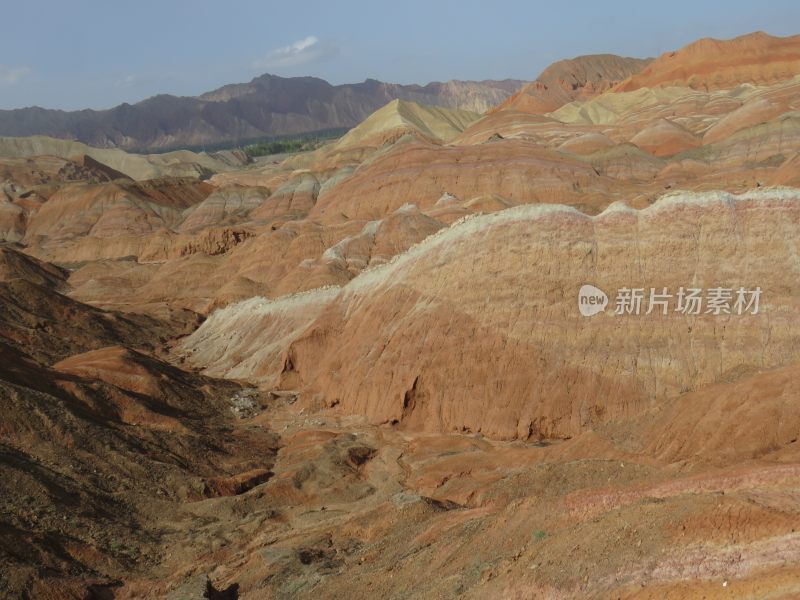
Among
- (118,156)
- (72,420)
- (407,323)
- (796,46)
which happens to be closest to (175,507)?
(72,420)

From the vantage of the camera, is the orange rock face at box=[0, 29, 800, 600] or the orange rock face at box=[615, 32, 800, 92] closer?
the orange rock face at box=[0, 29, 800, 600]

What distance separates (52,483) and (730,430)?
698 inches

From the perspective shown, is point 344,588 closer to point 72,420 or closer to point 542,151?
point 72,420

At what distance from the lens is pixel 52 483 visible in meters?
20.5
